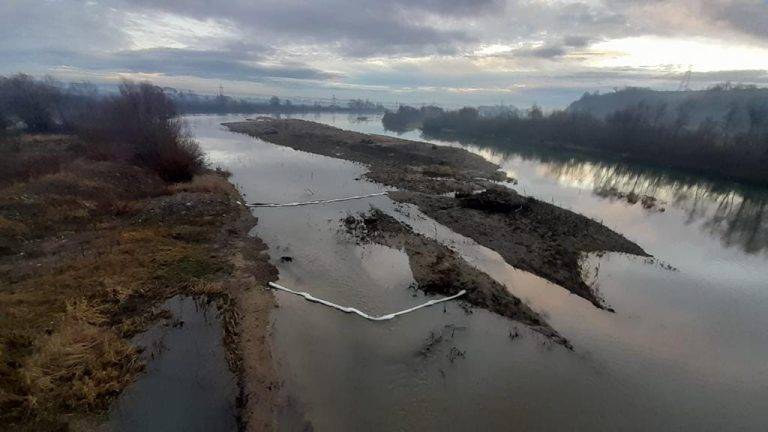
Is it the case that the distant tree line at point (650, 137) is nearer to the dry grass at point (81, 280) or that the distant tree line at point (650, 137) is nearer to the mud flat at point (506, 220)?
the mud flat at point (506, 220)

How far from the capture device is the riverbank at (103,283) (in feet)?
27.0

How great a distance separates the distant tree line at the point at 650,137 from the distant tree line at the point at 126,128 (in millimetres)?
57764

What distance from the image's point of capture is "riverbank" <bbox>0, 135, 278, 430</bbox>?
822 centimetres

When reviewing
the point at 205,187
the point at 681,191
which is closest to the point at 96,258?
the point at 205,187

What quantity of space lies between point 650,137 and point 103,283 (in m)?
69.4

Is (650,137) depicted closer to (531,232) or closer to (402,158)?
(402,158)

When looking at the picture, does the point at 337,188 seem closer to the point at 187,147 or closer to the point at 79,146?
the point at 187,147

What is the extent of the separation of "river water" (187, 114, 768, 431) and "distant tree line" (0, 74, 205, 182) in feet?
35.2

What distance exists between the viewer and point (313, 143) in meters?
60.2

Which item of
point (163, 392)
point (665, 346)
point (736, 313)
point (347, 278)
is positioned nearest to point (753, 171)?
point (736, 313)

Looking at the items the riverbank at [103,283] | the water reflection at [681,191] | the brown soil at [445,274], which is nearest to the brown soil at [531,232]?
the brown soil at [445,274]

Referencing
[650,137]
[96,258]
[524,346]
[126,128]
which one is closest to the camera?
[524,346]

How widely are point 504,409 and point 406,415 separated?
2.48m

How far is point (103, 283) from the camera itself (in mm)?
12133
